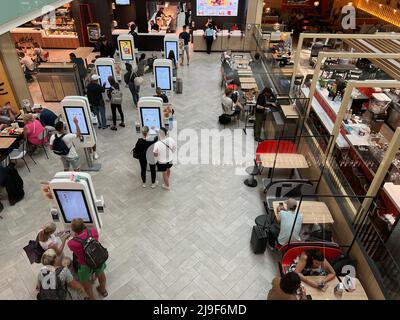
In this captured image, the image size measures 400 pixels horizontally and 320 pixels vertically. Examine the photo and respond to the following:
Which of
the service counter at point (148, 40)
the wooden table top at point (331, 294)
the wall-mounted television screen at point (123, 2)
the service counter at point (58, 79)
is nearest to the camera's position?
the wooden table top at point (331, 294)

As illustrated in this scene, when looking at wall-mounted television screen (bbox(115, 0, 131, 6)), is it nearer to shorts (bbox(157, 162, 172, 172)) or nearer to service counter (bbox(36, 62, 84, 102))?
service counter (bbox(36, 62, 84, 102))

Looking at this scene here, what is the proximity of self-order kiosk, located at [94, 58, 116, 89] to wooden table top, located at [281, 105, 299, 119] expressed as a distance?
537 centimetres

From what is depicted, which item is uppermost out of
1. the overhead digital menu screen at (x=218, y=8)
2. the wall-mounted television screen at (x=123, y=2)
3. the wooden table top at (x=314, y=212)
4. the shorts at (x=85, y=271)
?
the wall-mounted television screen at (x=123, y=2)

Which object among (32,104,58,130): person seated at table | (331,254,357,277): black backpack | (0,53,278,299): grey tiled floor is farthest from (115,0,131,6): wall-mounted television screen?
(331,254,357,277): black backpack

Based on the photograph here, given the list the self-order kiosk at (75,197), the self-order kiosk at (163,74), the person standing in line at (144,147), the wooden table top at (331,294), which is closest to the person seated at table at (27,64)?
the self-order kiosk at (163,74)

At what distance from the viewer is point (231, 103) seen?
29.0 feet

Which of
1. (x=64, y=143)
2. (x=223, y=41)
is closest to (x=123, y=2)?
(x=223, y=41)

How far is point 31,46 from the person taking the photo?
14969 millimetres

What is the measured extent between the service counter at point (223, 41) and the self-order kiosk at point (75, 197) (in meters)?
12.8

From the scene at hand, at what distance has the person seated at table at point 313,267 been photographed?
4316 millimetres

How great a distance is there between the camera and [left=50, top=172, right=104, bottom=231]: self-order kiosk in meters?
4.21

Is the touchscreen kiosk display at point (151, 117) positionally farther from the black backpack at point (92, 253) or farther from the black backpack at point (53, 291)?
the black backpack at point (53, 291)

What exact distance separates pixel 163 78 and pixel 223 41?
773 centimetres
